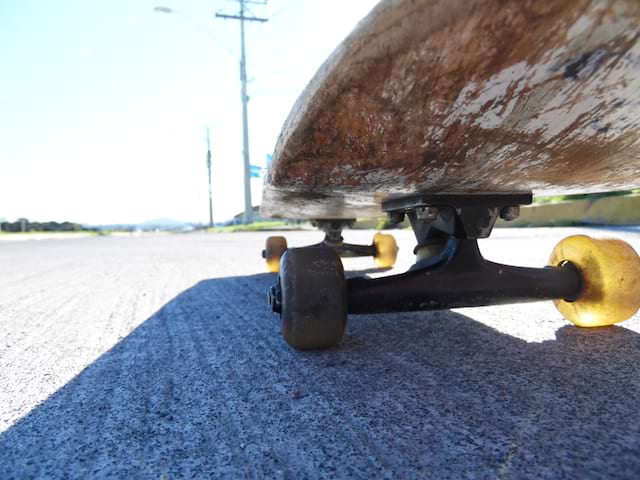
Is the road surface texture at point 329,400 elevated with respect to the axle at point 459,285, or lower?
lower

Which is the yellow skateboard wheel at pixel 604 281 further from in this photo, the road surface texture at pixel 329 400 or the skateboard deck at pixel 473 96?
the skateboard deck at pixel 473 96

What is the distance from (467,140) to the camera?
0.74m

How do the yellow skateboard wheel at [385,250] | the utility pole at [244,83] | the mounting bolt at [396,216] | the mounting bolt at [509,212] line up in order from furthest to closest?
the utility pole at [244,83]
the yellow skateboard wheel at [385,250]
the mounting bolt at [396,216]
the mounting bolt at [509,212]

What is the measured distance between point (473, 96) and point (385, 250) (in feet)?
7.84

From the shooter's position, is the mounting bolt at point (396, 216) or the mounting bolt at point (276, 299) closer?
the mounting bolt at point (276, 299)

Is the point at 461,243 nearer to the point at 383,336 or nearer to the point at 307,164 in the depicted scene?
the point at 383,336

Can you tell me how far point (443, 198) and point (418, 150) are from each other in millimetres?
461

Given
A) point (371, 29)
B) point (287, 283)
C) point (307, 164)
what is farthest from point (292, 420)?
point (371, 29)

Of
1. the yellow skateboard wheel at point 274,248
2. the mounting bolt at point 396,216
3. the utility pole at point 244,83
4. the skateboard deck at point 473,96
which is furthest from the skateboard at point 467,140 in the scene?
the utility pole at point 244,83

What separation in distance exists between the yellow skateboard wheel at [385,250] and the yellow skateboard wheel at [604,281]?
171cm

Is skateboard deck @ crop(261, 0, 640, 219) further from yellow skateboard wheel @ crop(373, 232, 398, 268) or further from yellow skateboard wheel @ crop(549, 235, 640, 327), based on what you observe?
yellow skateboard wheel @ crop(373, 232, 398, 268)

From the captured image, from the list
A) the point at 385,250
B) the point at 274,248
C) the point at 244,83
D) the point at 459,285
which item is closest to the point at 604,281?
the point at 459,285

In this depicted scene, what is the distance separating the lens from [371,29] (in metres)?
0.53

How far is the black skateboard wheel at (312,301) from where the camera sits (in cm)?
99
